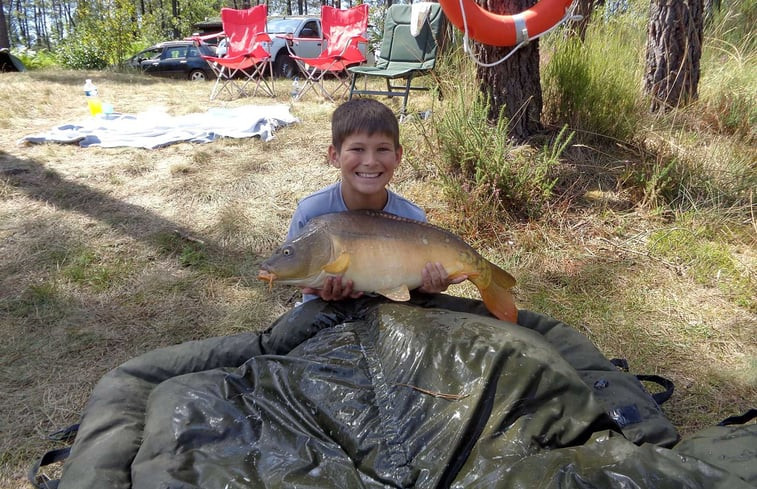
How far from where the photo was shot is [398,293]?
6.15 feet

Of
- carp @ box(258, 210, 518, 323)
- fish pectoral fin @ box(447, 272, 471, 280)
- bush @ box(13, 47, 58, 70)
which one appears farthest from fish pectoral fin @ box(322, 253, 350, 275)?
bush @ box(13, 47, 58, 70)

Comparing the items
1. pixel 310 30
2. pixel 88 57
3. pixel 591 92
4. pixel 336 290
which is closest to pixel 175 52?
pixel 88 57

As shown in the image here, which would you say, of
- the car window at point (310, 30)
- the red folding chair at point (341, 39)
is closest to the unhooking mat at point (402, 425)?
the red folding chair at point (341, 39)

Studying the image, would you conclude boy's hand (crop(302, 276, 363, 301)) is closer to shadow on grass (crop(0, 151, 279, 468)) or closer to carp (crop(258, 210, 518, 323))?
carp (crop(258, 210, 518, 323))

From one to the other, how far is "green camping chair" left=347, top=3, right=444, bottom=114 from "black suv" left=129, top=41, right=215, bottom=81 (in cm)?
815

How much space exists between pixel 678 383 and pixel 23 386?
3105mm

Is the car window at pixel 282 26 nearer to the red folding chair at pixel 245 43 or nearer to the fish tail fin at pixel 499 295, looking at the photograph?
the red folding chair at pixel 245 43

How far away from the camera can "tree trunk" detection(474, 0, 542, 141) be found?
4.06m

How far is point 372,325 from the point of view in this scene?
185cm

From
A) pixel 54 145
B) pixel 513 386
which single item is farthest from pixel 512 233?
pixel 54 145

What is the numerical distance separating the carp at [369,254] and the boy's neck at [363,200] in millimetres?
333

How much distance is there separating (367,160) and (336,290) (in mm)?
551

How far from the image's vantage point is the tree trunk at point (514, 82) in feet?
13.3

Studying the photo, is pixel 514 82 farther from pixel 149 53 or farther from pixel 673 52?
pixel 149 53
